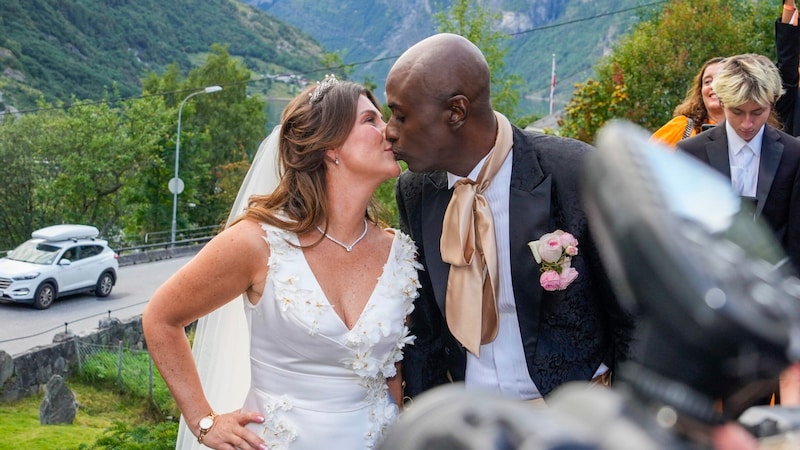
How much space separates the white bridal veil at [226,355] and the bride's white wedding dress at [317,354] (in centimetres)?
38

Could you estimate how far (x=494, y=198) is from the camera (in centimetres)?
280

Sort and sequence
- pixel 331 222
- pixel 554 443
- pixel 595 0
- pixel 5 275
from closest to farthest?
pixel 554 443
pixel 331 222
pixel 5 275
pixel 595 0

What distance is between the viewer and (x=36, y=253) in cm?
2431

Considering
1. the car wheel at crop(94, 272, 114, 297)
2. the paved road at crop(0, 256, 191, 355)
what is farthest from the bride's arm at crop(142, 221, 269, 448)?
the car wheel at crop(94, 272, 114, 297)

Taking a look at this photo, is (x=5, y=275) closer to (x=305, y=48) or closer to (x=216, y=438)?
(x=216, y=438)

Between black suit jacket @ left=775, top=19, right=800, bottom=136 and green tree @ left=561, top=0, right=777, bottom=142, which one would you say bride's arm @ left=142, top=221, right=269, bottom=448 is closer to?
black suit jacket @ left=775, top=19, right=800, bottom=136

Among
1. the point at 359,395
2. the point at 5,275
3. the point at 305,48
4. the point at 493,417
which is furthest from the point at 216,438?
the point at 305,48

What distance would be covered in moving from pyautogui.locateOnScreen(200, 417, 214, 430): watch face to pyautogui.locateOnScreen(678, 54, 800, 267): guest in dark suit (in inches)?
87.5

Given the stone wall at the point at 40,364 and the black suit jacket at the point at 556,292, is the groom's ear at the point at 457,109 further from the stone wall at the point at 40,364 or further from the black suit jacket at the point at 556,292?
the stone wall at the point at 40,364

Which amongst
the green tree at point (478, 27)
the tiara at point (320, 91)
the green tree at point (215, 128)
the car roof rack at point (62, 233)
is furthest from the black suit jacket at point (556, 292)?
the green tree at point (215, 128)

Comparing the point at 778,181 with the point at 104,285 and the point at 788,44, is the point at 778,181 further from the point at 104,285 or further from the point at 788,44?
the point at 104,285

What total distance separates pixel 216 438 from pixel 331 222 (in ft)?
2.87

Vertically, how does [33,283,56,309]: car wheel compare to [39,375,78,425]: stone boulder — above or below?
below

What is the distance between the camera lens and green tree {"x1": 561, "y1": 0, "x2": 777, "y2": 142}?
1720 centimetres
